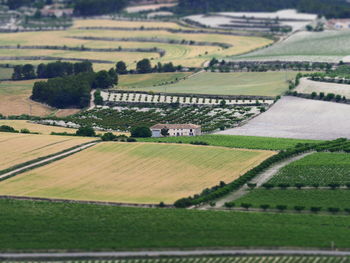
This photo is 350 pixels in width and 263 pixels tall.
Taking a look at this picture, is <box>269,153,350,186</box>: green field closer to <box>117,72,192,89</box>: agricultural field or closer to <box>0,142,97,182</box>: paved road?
<box>0,142,97,182</box>: paved road

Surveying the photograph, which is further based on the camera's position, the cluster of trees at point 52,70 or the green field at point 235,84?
the cluster of trees at point 52,70

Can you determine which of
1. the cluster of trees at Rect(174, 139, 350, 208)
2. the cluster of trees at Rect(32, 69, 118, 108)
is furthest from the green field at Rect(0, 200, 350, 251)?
the cluster of trees at Rect(32, 69, 118, 108)

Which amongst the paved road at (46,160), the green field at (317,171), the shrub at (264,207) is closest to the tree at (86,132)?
the paved road at (46,160)

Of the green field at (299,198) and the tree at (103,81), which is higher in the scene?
the tree at (103,81)

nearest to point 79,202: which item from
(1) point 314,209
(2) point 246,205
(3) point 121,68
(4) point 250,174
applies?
(2) point 246,205

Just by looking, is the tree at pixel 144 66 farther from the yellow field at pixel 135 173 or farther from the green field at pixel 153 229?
the green field at pixel 153 229

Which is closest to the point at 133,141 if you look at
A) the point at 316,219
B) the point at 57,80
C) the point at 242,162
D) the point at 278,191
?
the point at 242,162

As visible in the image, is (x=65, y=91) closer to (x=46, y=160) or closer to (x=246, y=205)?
(x=46, y=160)
